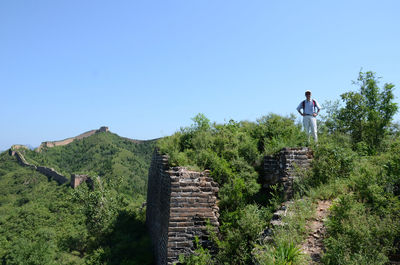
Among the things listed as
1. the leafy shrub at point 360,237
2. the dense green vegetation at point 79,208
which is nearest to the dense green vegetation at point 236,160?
the leafy shrub at point 360,237

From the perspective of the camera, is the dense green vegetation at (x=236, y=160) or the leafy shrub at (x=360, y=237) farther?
the dense green vegetation at (x=236, y=160)

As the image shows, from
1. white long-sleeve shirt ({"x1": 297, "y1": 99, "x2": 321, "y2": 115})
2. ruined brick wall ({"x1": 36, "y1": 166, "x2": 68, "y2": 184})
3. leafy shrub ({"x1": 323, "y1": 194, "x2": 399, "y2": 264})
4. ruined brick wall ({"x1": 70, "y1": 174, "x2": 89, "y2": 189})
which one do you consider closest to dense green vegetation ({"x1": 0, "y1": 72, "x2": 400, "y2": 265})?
leafy shrub ({"x1": 323, "y1": 194, "x2": 399, "y2": 264})

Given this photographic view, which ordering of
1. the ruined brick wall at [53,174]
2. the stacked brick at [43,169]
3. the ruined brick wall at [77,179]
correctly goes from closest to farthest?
the ruined brick wall at [77,179] → the ruined brick wall at [53,174] → the stacked brick at [43,169]

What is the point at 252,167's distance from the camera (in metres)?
6.31

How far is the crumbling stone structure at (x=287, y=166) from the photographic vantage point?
577cm

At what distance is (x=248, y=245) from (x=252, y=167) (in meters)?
1.81

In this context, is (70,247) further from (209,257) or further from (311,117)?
(311,117)

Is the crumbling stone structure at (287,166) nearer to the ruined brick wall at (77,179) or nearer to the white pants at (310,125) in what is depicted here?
the white pants at (310,125)

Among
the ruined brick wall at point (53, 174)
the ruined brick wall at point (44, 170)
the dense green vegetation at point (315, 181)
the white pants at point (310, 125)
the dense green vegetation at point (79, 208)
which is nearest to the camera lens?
the dense green vegetation at point (315, 181)

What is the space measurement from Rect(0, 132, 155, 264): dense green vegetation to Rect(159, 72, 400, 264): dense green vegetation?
2692 mm

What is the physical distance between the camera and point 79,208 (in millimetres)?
15648

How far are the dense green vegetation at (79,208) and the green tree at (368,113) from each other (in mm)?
6329

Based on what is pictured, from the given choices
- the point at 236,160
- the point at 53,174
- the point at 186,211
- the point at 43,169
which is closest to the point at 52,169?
the point at 53,174

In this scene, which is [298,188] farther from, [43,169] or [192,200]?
[43,169]
